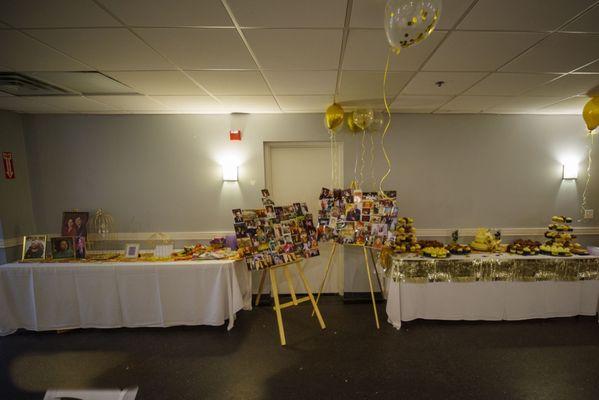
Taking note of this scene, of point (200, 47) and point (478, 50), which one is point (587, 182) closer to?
point (478, 50)

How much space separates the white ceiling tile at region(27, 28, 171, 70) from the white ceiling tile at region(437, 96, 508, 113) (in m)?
3.13

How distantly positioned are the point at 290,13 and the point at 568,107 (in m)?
3.94

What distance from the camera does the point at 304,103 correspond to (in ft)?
9.00

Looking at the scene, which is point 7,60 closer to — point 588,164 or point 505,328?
point 505,328

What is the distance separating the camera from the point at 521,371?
1948 mm

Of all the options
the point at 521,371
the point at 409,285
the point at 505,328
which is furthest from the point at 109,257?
the point at 505,328

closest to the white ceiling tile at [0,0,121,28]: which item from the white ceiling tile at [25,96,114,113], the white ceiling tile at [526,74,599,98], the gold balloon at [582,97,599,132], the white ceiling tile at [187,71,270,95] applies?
the white ceiling tile at [187,71,270,95]

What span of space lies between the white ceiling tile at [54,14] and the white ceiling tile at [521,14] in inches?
85.9

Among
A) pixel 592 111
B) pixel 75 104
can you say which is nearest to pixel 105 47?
pixel 75 104

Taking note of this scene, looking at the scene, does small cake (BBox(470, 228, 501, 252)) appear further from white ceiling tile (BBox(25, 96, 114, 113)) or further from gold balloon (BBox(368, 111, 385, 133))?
white ceiling tile (BBox(25, 96, 114, 113))

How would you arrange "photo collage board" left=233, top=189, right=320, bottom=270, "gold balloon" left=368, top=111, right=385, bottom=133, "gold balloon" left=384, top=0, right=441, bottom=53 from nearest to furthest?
"gold balloon" left=384, top=0, right=441, bottom=53, "photo collage board" left=233, top=189, right=320, bottom=270, "gold balloon" left=368, top=111, right=385, bottom=133

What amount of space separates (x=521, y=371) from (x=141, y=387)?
10.7 ft

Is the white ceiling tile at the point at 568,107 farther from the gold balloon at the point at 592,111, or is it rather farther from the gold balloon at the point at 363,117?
the gold balloon at the point at 363,117

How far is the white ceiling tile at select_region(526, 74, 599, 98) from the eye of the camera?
211cm
